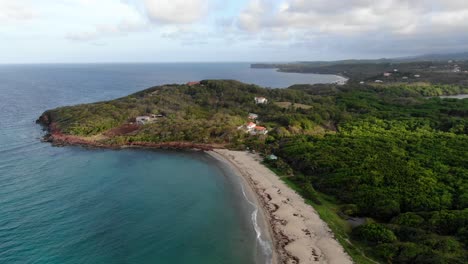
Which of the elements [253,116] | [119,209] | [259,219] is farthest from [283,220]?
[253,116]

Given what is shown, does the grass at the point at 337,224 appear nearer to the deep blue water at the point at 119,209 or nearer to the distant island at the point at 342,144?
the distant island at the point at 342,144

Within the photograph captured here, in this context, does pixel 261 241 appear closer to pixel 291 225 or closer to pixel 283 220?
pixel 291 225

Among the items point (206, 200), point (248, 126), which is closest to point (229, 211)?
point (206, 200)

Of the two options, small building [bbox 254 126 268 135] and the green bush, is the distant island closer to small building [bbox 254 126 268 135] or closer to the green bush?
the green bush

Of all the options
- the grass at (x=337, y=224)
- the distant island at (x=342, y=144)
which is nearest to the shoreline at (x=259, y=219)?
the distant island at (x=342, y=144)

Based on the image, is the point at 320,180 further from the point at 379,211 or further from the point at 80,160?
the point at 80,160
